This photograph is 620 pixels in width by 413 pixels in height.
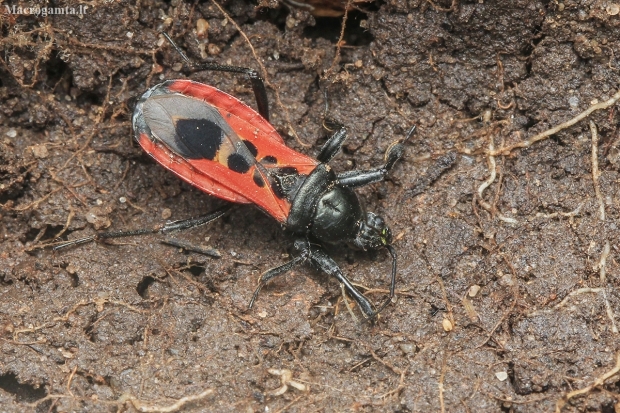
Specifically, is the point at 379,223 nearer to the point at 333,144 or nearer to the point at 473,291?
the point at 333,144

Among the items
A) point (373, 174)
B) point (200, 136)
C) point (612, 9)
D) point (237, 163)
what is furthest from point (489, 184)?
point (200, 136)

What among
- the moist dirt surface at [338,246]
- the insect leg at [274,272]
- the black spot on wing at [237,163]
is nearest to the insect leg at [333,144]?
the moist dirt surface at [338,246]

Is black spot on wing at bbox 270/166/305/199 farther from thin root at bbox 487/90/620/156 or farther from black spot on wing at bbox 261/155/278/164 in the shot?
thin root at bbox 487/90/620/156

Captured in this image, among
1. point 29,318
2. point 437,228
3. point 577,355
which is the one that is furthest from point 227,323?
point 577,355

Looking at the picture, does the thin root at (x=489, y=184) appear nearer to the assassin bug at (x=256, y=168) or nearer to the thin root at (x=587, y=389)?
the assassin bug at (x=256, y=168)

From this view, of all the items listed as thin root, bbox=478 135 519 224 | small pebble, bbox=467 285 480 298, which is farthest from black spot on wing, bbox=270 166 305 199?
small pebble, bbox=467 285 480 298

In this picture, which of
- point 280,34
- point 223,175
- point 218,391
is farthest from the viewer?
point 280,34

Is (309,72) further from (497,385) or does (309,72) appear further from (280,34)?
(497,385)
